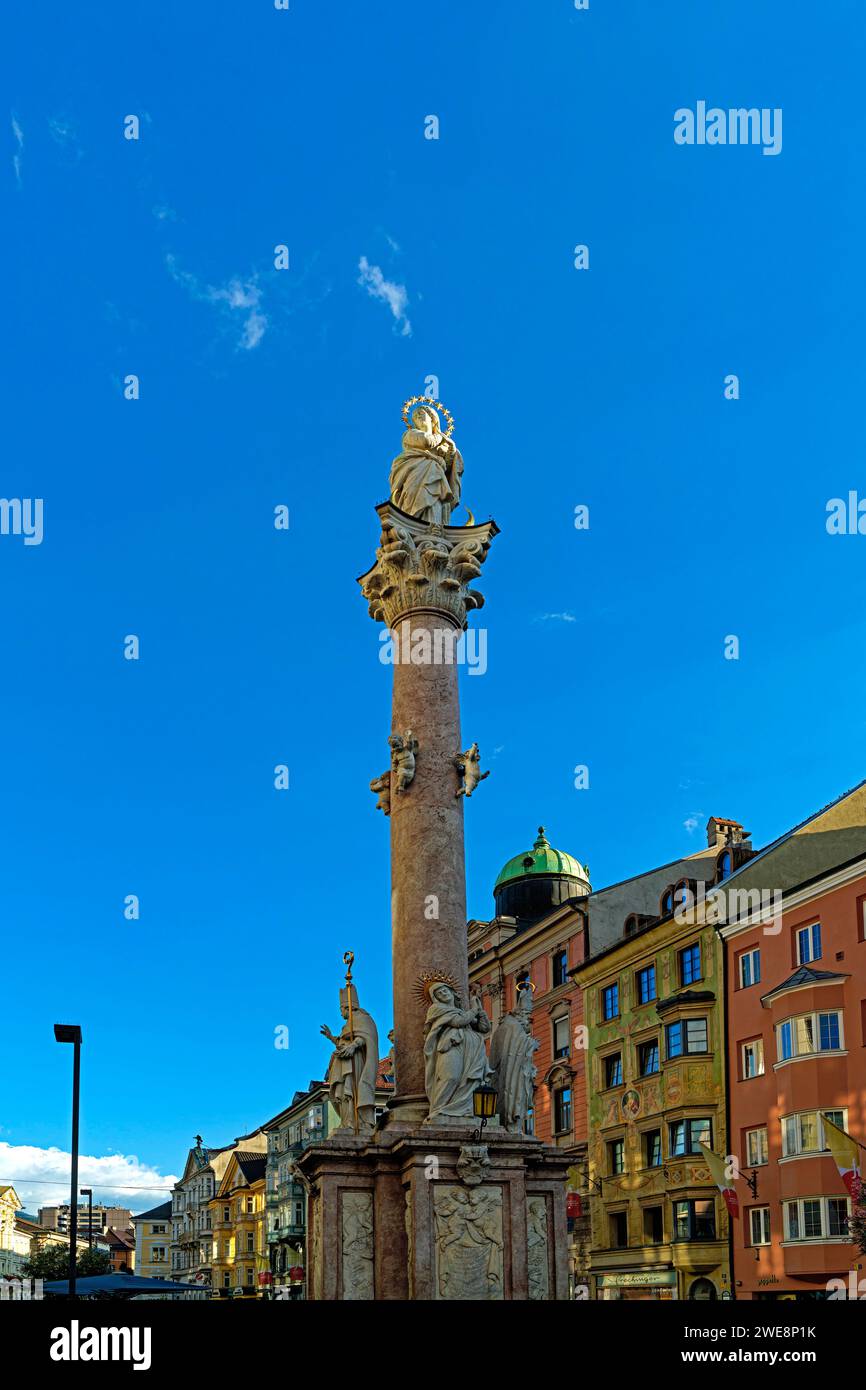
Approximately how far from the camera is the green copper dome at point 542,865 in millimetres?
68250

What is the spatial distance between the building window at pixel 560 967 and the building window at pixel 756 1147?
14442 mm

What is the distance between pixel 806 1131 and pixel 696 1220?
270 inches

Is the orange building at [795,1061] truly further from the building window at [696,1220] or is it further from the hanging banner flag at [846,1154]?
the hanging banner flag at [846,1154]

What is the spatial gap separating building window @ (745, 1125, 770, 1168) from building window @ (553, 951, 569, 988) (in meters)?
14.4

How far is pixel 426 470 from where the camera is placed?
79.5 ft

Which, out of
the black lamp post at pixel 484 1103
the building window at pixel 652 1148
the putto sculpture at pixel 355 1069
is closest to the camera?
the black lamp post at pixel 484 1103

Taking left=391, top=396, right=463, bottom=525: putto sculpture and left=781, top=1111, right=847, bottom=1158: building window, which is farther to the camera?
left=781, top=1111, right=847, bottom=1158: building window

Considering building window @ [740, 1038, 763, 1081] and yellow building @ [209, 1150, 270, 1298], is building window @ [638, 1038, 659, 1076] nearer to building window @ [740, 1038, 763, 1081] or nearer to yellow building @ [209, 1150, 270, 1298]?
building window @ [740, 1038, 763, 1081]

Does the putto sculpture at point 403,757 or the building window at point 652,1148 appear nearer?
the putto sculpture at point 403,757

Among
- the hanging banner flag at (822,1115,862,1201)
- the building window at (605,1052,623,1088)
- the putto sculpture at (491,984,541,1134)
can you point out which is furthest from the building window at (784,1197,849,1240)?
the putto sculpture at (491,984,541,1134)

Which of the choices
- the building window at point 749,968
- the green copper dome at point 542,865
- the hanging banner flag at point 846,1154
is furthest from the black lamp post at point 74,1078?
the green copper dome at point 542,865

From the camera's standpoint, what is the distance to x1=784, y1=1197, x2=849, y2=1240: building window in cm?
3675

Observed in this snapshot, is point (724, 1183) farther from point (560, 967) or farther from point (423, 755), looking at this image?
point (423, 755)
